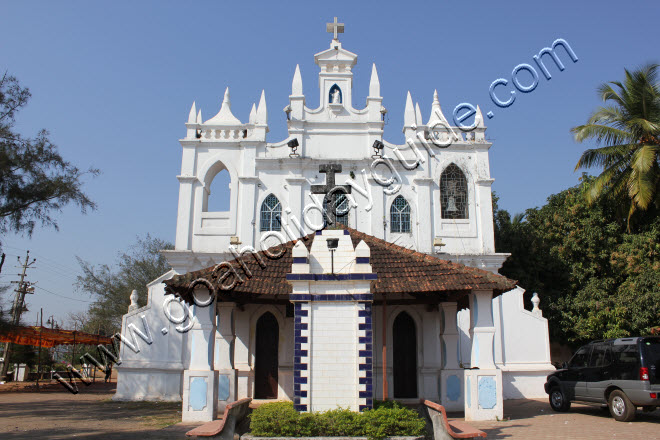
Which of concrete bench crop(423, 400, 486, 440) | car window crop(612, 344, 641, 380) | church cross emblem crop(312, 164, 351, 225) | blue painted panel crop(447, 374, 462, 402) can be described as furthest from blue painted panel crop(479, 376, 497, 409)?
church cross emblem crop(312, 164, 351, 225)

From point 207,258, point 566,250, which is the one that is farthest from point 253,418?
point 566,250

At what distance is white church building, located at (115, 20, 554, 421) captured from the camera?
1321 centimetres

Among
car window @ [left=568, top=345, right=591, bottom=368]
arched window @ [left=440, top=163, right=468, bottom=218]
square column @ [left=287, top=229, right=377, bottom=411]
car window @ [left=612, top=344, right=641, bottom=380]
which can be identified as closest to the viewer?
square column @ [left=287, top=229, right=377, bottom=411]

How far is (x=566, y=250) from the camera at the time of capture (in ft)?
77.4

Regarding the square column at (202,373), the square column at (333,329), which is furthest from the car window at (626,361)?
the square column at (202,373)

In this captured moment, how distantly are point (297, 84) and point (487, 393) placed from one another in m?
14.8

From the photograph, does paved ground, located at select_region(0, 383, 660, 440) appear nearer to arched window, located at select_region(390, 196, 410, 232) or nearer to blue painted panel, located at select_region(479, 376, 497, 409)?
blue painted panel, located at select_region(479, 376, 497, 409)

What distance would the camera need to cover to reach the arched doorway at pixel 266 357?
1650cm

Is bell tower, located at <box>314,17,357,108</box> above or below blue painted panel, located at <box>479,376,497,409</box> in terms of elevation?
above

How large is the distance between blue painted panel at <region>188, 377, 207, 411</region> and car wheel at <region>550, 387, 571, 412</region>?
988cm

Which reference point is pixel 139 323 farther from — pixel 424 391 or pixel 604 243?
pixel 604 243

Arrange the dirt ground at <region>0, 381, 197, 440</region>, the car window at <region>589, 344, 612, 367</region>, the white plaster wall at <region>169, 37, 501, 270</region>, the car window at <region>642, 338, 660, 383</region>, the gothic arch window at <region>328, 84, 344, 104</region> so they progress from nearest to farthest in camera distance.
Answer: the dirt ground at <region>0, 381, 197, 440</region>, the car window at <region>642, 338, 660, 383</region>, the car window at <region>589, 344, 612, 367</region>, the white plaster wall at <region>169, 37, 501, 270</region>, the gothic arch window at <region>328, 84, 344, 104</region>

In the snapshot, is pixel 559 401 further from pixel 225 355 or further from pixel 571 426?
pixel 225 355

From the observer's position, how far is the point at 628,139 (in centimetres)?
2144
